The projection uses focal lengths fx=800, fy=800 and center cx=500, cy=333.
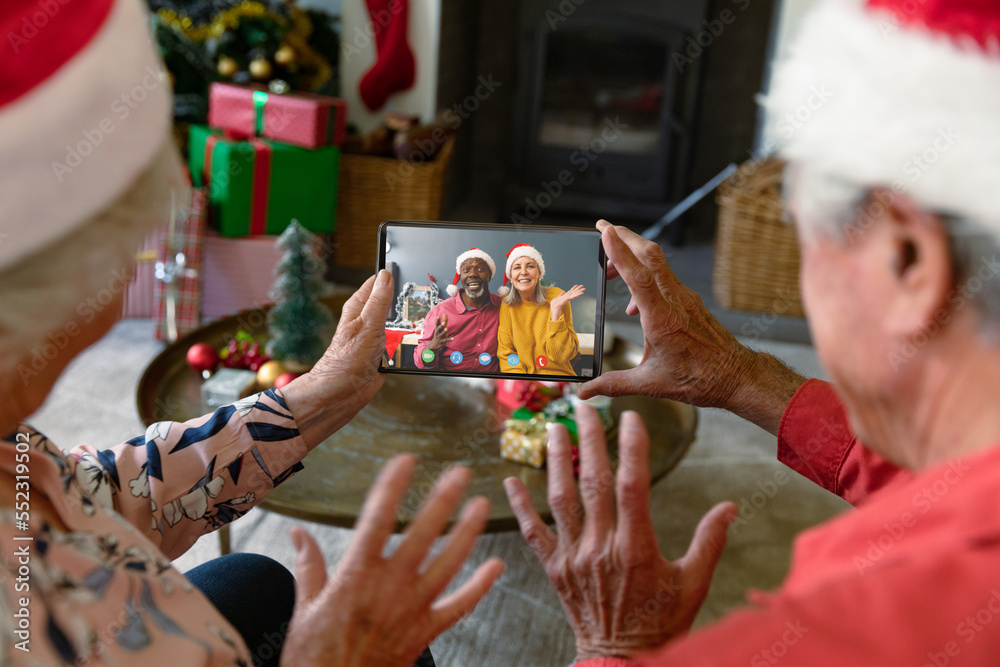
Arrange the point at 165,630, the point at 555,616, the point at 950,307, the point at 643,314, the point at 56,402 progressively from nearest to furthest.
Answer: the point at 950,307, the point at 165,630, the point at 643,314, the point at 555,616, the point at 56,402

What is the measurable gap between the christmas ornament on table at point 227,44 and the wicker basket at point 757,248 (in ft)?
5.05

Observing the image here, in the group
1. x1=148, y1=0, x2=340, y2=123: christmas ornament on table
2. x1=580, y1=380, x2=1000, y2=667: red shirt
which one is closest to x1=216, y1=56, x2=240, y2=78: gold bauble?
x1=148, y1=0, x2=340, y2=123: christmas ornament on table

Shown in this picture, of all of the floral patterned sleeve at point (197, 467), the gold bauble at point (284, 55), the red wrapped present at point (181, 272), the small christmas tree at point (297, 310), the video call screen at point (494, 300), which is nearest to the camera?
the floral patterned sleeve at point (197, 467)

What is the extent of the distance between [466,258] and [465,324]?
0.31 feet

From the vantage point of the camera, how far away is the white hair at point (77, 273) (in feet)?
1.83

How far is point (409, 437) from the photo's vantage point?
1528 mm

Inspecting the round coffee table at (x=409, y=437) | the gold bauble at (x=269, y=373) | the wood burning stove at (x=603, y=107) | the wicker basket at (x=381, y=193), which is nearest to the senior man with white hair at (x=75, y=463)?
the round coffee table at (x=409, y=437)

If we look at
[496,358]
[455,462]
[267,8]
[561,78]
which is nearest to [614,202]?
[561,78]

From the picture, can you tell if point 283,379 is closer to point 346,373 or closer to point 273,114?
point 346,373

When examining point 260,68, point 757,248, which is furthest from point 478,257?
point 260,68

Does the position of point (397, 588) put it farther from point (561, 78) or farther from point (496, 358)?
point (561, 78)

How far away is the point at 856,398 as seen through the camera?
58cm

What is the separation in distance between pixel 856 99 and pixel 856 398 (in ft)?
0.69

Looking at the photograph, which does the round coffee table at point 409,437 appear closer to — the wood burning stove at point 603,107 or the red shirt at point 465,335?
the red shirt at point 465,335
